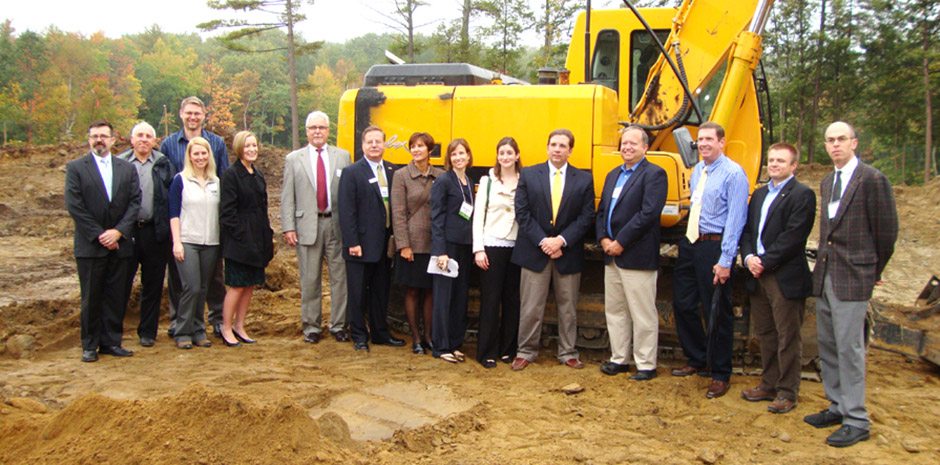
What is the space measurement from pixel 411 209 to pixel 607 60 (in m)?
2.74

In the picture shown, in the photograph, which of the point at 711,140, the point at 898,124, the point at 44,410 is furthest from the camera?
the point at 898,124

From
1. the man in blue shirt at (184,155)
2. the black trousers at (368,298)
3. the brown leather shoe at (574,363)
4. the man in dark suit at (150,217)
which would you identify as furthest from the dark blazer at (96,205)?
the brown leather shoe at (574,363)

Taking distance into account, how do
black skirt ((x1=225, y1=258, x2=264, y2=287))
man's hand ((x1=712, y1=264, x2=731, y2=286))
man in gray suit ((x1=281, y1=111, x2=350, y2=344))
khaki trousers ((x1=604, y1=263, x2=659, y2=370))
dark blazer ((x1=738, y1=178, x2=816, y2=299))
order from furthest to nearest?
man in gray suit ((x1=281, y1=111, x2=350, y2=344)) → black skirt ((x1=225, y1=258, x2=264, y2=287)) → khaki trousers ((x1=604, y1=263, x2=659, y2=370)) → man's hand ((x1=712, y1=264, x2=731, y2=286)) → dark blazer ((x1=738, y1=178, x2=816, y2=299))

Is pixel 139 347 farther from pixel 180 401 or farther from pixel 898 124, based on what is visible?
pixel 898 124

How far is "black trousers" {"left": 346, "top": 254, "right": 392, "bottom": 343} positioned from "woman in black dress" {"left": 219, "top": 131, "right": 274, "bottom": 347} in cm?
73

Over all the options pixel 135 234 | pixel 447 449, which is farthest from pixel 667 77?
pixel 135 234

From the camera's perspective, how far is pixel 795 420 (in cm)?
477

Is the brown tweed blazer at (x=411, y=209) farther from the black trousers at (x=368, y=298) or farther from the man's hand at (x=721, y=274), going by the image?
the man's hand at (x=721, y=274)

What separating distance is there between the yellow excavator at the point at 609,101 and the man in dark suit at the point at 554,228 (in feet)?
1.38

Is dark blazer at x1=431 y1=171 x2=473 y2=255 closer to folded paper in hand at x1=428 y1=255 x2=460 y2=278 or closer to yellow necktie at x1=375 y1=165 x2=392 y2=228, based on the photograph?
folded paper in hand at x1=428 y1=255 x2=460 y2=278

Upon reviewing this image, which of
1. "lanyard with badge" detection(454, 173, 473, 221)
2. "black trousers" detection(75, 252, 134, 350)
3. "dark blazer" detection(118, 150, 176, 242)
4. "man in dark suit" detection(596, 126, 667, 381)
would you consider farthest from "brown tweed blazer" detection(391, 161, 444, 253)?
"black trousers" detection(75, 252, 134, 350)

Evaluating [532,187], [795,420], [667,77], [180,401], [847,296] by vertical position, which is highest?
[667,77]

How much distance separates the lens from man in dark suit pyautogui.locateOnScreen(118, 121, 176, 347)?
606 centimetres

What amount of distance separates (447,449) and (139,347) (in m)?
3.22
